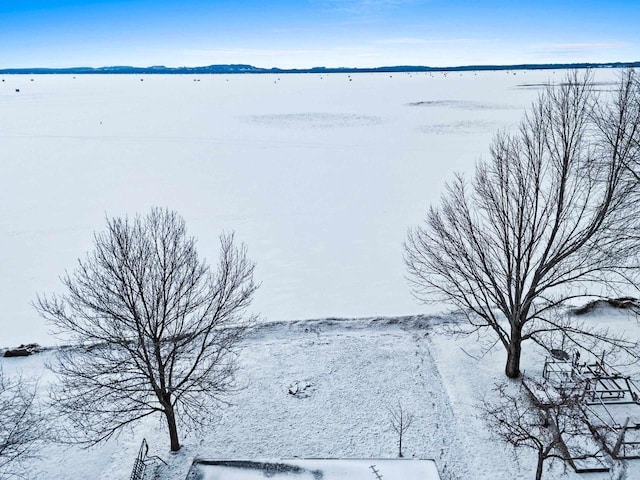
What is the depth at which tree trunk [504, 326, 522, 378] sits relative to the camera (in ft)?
44.5

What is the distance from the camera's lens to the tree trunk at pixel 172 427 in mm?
11492

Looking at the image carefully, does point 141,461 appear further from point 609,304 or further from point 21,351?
point 609,304

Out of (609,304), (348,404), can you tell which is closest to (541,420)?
(348,404)

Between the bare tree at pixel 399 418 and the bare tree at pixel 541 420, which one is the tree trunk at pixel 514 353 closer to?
the bare tree at pixel 541 420

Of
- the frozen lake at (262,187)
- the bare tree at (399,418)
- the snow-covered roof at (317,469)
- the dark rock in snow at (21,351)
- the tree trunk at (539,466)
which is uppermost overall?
the frozen lake at (262,187)

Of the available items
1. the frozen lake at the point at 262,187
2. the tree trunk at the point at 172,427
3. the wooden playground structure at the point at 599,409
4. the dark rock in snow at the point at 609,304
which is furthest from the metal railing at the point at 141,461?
the dark rock in snow at the point at 609,304

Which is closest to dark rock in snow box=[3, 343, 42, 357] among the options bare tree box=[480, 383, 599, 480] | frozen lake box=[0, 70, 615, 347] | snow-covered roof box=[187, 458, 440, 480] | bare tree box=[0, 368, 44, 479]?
frozen lake box=[0, 70, 615, 347]

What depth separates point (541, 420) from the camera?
39.4ft

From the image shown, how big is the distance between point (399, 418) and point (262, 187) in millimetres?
21418

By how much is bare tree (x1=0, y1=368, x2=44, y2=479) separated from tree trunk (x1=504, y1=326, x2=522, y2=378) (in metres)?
12.2

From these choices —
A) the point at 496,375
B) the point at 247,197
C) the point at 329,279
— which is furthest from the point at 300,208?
the point at 496,375

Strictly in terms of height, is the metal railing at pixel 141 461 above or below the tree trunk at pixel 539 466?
below

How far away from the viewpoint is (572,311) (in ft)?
57.3

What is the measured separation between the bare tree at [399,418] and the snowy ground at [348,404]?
0.17 m
